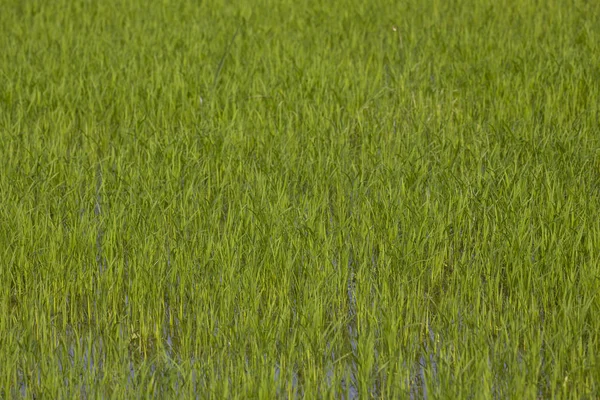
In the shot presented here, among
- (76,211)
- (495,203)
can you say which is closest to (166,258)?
(76,211)

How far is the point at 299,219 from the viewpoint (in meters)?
Answer: 3.64

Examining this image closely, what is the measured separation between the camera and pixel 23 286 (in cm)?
343

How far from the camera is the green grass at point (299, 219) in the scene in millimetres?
2809

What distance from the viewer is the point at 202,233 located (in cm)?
362

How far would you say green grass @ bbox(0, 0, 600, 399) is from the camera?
9.21ft

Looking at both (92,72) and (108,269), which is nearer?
(108,269)

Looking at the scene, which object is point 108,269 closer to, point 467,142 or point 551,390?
point 551,390

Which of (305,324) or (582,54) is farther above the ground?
(582,54)

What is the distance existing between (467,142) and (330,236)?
141 centimetres

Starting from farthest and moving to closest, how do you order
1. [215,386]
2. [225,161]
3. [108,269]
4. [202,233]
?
[225,161] < [202,233] < [108,269] < [215,386]

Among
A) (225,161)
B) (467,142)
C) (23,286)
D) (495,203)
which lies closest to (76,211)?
(23,286)

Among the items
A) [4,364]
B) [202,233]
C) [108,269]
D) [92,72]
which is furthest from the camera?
[92,72]

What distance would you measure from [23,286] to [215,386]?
115 centimetres

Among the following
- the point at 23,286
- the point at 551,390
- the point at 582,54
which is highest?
the point at 582,54
